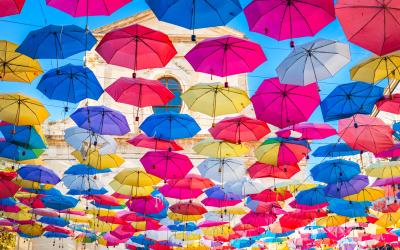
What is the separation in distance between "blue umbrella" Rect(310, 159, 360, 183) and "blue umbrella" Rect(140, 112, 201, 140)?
13.1ft

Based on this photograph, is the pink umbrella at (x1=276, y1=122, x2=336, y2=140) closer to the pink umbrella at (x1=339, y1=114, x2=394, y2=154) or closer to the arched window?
the pink umbrella at (x1=339, y1=114, x2=394, y2=154)


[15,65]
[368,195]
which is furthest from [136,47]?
[368,195]

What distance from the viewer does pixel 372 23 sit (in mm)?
5887

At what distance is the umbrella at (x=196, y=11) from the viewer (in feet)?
21.3

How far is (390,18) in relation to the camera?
5766mm

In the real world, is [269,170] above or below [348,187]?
above

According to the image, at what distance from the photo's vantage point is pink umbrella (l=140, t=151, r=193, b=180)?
11367 millimetres

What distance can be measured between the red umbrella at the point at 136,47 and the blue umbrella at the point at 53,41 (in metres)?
0.31

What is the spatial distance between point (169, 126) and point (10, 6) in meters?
4.97

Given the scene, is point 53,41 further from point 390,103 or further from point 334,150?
point 334,150

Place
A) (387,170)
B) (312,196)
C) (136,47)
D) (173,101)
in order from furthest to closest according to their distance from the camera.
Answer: (173,101) → (312,196) → (387,170) → (136,47)

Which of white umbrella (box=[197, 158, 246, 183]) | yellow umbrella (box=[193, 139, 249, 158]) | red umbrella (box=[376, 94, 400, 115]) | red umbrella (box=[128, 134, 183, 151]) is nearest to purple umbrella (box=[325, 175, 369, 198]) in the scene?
white umbrella (box=[197, 158, 246, 183])

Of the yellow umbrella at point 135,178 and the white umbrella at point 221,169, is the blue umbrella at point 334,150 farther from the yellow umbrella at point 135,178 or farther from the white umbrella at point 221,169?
the yellow umbrella at point 135,178

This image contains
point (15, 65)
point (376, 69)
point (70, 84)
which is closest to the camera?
point (376, 69)
